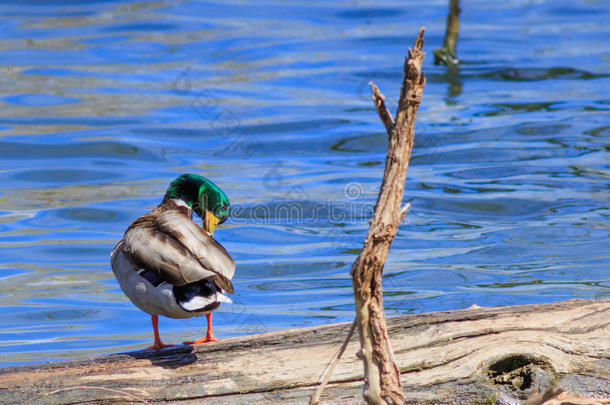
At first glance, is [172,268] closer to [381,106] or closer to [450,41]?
[381,106]

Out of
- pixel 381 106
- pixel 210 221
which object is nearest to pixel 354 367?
pixel 381 106

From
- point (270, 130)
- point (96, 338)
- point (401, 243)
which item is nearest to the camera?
point (96, 338)

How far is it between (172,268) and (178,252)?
9 cm

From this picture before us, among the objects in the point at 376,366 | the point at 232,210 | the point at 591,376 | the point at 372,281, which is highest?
the point at 372,281

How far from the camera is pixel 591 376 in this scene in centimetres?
405

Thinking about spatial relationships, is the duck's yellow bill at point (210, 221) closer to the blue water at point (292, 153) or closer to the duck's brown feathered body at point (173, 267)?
the duck's brown feathered body at point (173, 267)

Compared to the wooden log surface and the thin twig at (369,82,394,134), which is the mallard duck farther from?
the thin twig at (369,82,394,134)

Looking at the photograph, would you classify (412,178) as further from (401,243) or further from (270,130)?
(270,130)

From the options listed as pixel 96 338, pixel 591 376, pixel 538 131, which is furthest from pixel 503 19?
pixel 591 376

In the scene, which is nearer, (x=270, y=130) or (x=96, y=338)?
(x=96, y=338)

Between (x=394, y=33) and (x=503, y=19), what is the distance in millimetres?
3641

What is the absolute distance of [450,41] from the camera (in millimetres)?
15969

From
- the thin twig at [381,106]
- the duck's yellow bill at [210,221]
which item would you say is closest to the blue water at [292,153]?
the duck's yellow bill at [210,221]

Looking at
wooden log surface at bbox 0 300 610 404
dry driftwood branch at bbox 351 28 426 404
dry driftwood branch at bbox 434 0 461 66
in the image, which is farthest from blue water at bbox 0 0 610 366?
dry driftwood branch at bbox 351 28 426 404
